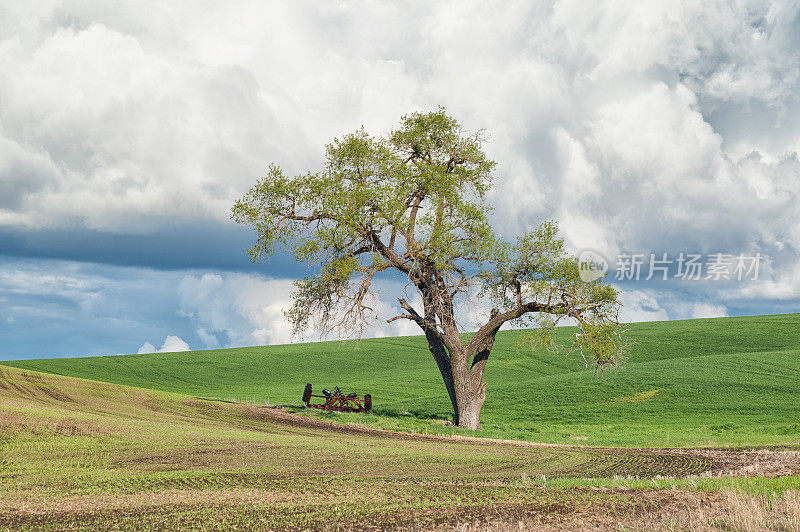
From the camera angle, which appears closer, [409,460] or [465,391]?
[409,460]

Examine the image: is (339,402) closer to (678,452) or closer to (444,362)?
(444,362)

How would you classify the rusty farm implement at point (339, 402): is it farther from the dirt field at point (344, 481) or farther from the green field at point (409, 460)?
the dirt field at point (344, 481)

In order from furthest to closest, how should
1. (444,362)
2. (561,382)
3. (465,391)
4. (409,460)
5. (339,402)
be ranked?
(561,382) → (339,402) → (444,362) → (465,391) → (409,460)

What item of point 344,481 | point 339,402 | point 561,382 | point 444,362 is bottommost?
point 344,481

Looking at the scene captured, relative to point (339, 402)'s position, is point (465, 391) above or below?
above

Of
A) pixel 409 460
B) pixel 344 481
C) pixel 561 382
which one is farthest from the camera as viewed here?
pixel 561 382

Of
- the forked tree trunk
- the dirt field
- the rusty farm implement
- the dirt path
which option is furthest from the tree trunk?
the rusty farm implement

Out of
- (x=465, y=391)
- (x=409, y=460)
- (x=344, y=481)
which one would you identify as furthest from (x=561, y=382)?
(x=344, y=481)

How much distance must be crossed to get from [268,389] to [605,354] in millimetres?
32884

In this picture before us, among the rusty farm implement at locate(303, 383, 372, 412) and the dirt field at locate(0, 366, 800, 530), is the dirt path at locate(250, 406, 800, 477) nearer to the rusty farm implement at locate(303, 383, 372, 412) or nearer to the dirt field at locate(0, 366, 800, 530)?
the dirt field at locate(0, 366, 800, 530)

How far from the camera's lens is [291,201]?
31.2 metres

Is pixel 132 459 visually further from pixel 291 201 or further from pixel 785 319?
pixel 785 319

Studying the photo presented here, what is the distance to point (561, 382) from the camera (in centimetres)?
4891

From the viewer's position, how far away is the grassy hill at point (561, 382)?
31.6m
